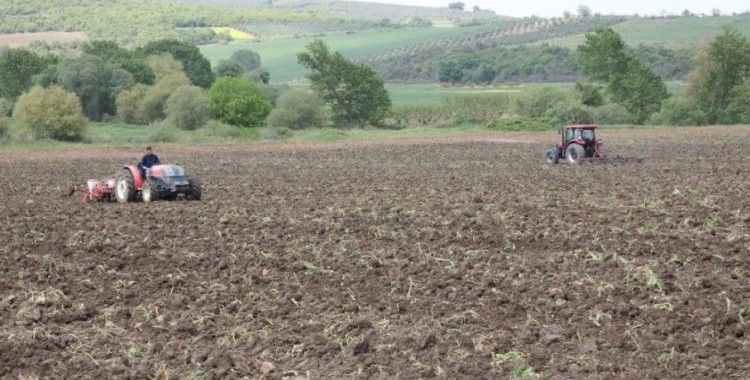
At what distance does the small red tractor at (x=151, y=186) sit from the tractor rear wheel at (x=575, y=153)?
1436 cm

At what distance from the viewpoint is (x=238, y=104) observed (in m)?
82.2

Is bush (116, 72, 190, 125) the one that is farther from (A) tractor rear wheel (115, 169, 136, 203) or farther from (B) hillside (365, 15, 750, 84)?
(B) hillside (365, 15, 750, 84)

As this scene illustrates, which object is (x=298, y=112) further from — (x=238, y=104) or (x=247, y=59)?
(x=247, y=59)

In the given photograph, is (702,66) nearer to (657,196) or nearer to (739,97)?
(739,97)

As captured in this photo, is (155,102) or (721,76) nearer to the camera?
(155,102)

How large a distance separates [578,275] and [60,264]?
692cm

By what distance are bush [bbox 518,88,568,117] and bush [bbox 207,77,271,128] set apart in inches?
706

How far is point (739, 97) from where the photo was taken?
84812 millimetres

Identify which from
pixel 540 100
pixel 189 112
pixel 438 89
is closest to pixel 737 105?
pixel 540 100

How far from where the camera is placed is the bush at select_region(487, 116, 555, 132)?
243 feet

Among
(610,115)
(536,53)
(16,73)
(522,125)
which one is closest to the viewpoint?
(522,125)

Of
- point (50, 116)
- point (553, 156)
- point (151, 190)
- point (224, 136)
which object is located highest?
point (151, 190)

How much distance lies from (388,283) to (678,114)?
234 feet

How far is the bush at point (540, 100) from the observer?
84938mm
